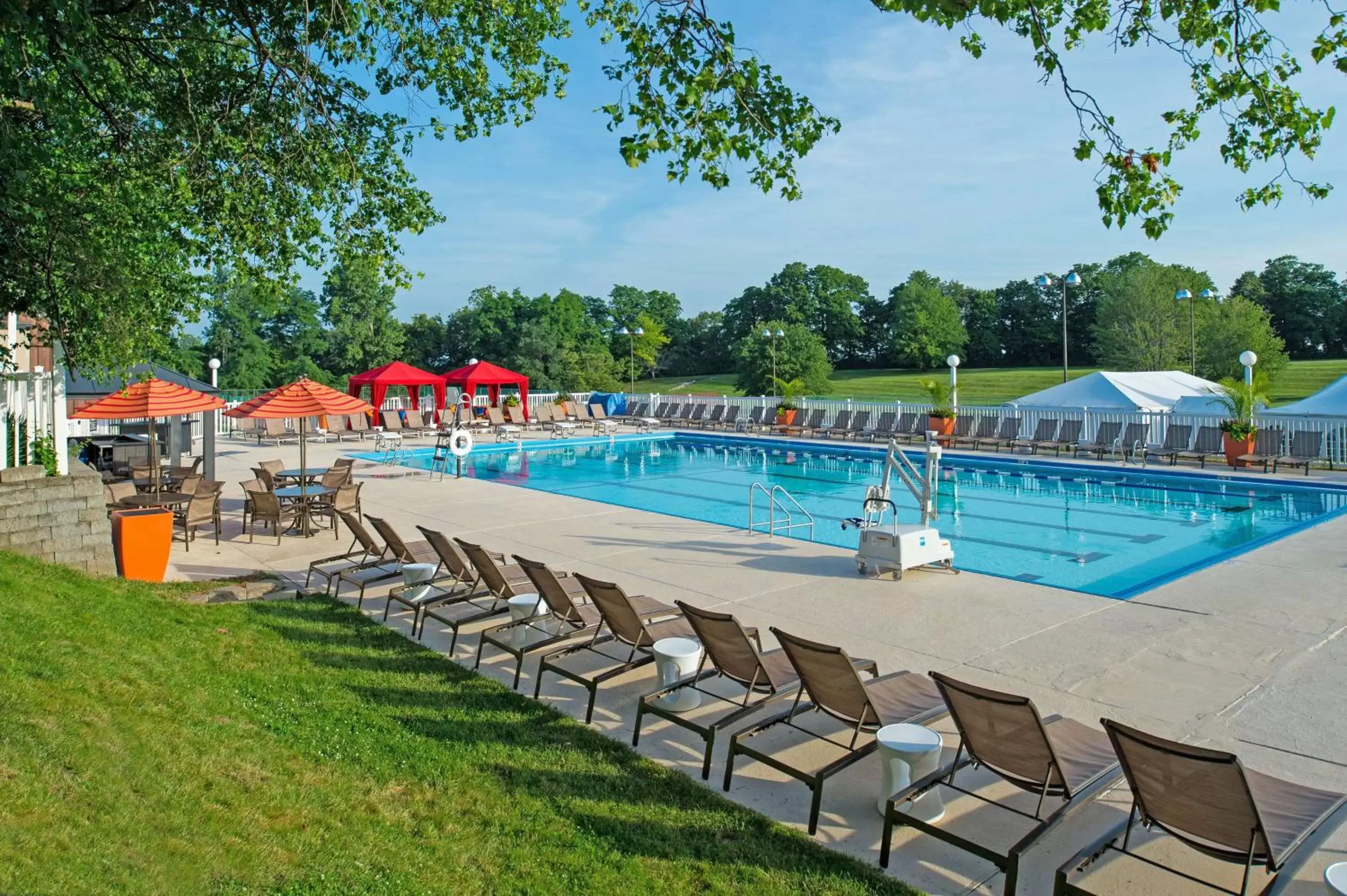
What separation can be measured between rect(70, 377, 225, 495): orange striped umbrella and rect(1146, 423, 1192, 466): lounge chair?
1657 cm

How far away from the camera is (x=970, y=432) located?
2170 centimetres

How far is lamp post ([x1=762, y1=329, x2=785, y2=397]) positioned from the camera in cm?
3969

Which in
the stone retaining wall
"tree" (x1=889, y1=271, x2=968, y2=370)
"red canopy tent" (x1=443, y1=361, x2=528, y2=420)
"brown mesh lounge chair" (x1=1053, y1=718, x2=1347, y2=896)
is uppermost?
"tree" (x1=889, y1=271, x2=968, y2=370)

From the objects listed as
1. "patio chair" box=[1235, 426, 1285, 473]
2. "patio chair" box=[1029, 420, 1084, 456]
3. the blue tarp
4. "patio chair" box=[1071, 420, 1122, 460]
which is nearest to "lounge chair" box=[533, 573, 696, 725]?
"patio chair" box=[1235, 426, 1285, 473]

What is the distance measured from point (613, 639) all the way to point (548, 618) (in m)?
0.96

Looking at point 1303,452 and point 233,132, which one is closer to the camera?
point 233,132

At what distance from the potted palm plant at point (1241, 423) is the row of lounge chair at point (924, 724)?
14.2 m

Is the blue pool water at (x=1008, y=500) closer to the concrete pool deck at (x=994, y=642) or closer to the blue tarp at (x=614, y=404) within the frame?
the concrete pool deck at (x=994, y=642)

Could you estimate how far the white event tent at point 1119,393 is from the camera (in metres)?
22.1

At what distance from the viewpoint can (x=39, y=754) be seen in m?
3.91

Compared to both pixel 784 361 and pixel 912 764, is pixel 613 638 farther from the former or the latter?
pixel 784 361

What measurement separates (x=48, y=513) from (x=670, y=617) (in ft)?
18.1

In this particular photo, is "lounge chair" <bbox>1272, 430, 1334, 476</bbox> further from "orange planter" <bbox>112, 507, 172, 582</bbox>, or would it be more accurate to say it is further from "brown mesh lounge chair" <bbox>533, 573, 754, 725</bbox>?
"orange planter" <bbox>112, 507, 172, 582</bbox>

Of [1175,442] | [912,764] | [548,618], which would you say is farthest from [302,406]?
[1175,442]
